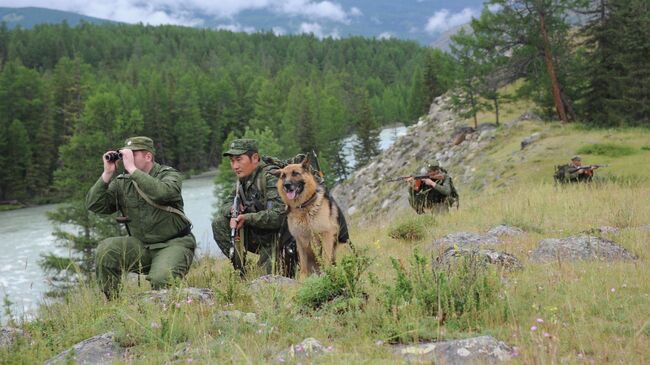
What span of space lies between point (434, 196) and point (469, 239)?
4635mm

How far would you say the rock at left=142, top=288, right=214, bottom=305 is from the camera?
15.1ft

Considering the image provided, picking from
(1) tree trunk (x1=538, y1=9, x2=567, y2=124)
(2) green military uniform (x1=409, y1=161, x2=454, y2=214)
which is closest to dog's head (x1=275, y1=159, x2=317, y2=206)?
(2) green military uniform (x1=409, y1=161, x2=454, y2=214)

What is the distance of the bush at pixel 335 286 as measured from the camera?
4512mm

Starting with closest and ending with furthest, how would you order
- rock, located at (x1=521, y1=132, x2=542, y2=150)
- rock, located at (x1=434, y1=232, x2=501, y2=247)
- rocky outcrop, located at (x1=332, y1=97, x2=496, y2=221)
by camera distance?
rock, located at (x1=434, y1=232, x2=501, y2=247) < rock, located at (x1=521, y1=132, x2=542, y2=150) < rocky outcrop, located at (x1=332, y1=97, x2=496, y2=221)

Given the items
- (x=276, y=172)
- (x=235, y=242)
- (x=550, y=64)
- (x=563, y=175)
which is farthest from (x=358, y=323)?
(x=550, y=64)

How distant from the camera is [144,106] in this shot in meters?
77.2

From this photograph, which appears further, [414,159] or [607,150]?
[414,159]

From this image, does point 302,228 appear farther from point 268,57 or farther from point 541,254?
point 268,57

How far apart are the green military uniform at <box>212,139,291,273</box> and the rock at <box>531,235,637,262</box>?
3115mm

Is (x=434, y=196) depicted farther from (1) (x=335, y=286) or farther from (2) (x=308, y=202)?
(1) (x=335, y=286)

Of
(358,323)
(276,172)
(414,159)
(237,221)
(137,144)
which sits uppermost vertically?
(137,144)

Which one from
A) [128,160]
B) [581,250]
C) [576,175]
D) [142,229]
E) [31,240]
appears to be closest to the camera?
[581,250]

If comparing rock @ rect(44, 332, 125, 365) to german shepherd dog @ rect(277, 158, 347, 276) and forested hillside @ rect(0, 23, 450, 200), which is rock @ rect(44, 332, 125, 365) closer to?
german shepherd dog @ rect(277, 158, 347, 276)

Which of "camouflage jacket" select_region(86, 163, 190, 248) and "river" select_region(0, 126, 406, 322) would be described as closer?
"camouflage jacket" select_region(86, 163, 190, 248)
